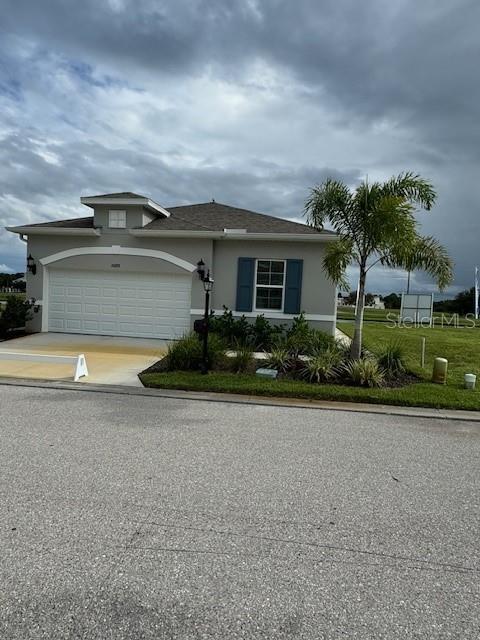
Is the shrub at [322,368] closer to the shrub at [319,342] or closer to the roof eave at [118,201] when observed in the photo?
the shrub at [319,342]

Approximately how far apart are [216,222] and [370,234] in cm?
682

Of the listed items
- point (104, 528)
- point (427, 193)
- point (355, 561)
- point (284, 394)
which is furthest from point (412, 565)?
point (427, 193)

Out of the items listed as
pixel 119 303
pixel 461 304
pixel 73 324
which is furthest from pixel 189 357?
pixel 461 304

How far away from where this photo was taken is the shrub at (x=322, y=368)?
8.45 metres

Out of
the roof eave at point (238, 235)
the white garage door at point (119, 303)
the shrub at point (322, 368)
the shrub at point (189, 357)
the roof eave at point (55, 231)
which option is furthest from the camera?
the white garage door at point (119, 303)

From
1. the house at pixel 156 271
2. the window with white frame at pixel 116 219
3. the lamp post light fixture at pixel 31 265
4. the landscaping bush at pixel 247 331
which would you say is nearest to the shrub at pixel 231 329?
the landscaping bush at pixel 247 331

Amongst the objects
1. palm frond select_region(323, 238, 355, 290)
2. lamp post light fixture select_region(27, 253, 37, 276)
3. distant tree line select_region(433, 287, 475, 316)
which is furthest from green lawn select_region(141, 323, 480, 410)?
distant tree line select_region(433, 287, 475, 316)

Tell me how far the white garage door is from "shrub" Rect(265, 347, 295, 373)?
4558mm

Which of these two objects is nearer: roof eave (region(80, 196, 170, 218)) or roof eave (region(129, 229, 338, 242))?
roof eave (region(129, 229, 338, 242))

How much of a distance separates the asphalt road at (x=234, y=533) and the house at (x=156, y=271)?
791cm

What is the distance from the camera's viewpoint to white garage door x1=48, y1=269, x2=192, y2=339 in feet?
44.0

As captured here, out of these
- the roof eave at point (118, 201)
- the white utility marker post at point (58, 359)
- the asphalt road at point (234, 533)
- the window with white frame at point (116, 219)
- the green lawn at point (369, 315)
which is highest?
the roof eave at point (118, 201)

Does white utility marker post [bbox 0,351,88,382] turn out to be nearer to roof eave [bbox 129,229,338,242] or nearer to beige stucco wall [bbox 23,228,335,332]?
beige stucco wall [bbox 23,228,335,332]

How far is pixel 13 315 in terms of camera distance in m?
13.1
